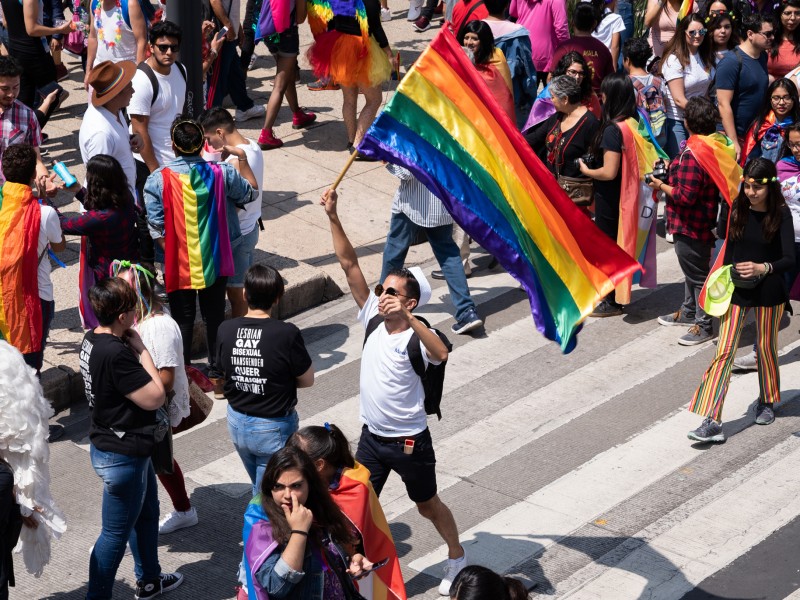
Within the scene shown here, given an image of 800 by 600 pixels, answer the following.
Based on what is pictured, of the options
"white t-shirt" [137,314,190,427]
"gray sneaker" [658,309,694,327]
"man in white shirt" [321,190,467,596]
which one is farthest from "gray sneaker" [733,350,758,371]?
"white t-shirt" [137,314,190,427]

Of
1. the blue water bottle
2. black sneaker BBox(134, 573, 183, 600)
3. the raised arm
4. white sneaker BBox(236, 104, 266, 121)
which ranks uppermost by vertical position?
the raised arm

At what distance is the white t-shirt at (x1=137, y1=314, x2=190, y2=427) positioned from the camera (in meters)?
6.41

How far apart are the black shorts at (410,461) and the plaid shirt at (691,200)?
12.7 ft

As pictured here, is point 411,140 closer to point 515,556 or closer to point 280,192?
point 515,556

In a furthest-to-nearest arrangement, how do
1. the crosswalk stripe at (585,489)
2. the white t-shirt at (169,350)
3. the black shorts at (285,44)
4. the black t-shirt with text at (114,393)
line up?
the black shorts at (285,44), the crosswalk stripe at (585,489), the white t-shirt at (169,350), the black t-shirt with text at (114,393)

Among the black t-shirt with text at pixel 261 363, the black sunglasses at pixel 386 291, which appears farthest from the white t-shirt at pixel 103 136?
the black sunglasses at pixel 386 291

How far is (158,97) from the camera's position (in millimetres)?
9750

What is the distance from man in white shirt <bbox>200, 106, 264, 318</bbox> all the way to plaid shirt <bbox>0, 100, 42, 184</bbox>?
1.41 meters

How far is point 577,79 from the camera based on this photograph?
1000cm

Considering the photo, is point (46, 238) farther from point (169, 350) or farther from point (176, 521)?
point (176, 521)

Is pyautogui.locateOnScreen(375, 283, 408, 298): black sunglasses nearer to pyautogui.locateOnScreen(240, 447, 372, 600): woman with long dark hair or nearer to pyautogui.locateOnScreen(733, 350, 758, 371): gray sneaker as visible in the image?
pyautogui.locateOnScreen(240, 447, 372, 600): woman with long dark hair

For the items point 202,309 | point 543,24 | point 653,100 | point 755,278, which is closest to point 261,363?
point 202,309

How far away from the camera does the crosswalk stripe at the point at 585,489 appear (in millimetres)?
6945

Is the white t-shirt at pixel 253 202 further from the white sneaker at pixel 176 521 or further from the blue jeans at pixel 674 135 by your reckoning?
the blue jeans at pixel 674 135
